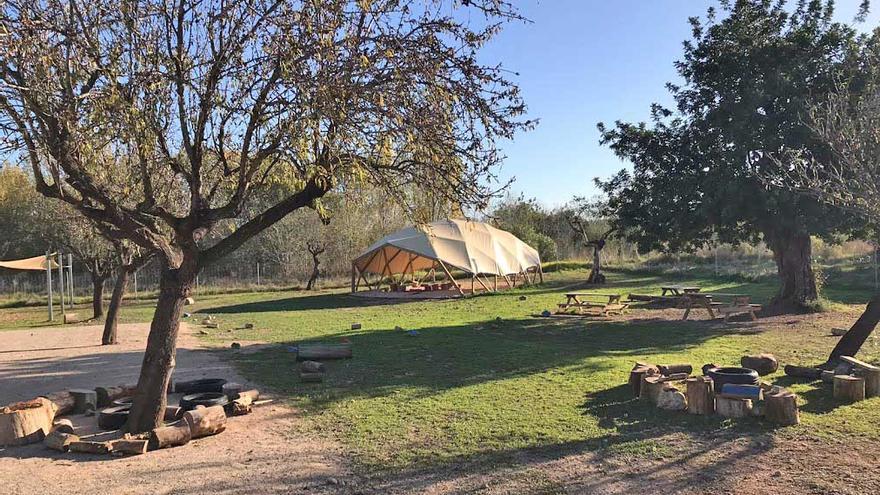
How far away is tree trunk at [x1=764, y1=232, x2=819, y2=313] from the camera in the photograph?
15.8 m

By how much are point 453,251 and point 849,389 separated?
20.2 meters

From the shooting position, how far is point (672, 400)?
6.67 meters

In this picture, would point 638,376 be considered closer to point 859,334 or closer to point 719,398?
point 719,398

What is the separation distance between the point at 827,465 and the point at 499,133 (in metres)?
3.94

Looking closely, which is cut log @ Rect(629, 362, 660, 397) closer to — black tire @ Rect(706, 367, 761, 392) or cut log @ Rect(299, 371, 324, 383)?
black tire @ Rect(706, 367, 761, 392)

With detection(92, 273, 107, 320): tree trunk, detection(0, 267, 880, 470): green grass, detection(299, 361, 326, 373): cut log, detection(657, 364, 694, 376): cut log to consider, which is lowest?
detection(0, 267, 880, 470): green grass

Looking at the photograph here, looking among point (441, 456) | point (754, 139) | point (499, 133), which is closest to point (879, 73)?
point (754, 139)

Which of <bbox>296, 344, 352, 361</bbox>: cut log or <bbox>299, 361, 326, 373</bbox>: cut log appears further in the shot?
<bbox>296, 344, 352, 361</bbox>: cut log

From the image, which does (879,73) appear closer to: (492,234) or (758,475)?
(758,475)

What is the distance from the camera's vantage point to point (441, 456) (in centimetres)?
543

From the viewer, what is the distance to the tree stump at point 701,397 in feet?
21.3

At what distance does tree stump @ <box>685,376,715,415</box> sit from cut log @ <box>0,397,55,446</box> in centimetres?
646

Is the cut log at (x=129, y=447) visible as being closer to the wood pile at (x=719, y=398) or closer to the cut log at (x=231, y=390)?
the cut log at (x=231, y=390)

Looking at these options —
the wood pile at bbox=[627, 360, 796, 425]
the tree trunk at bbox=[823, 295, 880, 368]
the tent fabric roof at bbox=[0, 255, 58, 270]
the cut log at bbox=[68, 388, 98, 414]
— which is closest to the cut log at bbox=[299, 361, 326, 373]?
the cut log at bbox=[68, 388, 98, 414]
